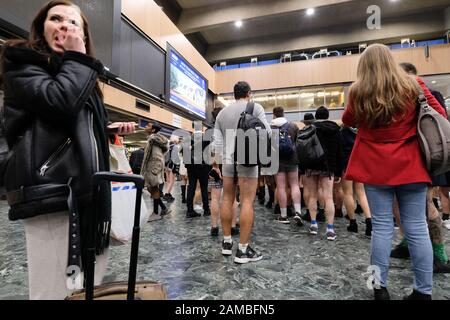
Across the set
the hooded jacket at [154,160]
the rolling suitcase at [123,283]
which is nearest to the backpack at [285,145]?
the hooded jacket at [154,160]

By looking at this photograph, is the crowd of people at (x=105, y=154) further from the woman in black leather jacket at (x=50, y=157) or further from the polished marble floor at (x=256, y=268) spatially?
the polished marble floor at (x=256, y=268)

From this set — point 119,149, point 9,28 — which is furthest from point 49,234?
point 9,28

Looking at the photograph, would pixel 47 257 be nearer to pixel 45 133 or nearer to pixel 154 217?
pixel 45 133

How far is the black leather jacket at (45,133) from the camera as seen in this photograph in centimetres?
63

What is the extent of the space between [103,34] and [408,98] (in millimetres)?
4405

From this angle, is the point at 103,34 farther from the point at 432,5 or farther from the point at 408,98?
the point at 432,5

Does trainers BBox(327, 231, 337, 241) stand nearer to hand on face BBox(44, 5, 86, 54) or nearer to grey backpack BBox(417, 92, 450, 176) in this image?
grey backpack BBox(417, 92, 450, 176)

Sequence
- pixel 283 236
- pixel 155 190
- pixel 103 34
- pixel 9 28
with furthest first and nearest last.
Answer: pixel 103 34, pixel 155 190, pixel 9 28, pixel 283 236

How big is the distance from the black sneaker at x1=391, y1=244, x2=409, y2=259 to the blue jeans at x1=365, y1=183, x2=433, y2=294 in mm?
846

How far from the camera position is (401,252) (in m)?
2.01

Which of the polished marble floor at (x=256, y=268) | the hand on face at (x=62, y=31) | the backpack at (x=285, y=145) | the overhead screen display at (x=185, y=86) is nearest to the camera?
the hand on face at (x=62, y=31)

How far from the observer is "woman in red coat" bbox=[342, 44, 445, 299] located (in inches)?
48.9

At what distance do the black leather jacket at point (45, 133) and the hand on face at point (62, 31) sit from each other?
0.07 m
